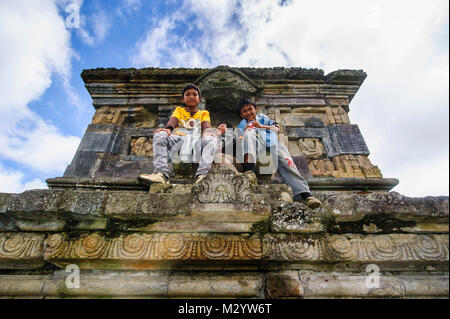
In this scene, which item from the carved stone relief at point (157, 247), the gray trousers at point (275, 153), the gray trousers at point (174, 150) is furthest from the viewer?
the gray trousers at point (275, 153)

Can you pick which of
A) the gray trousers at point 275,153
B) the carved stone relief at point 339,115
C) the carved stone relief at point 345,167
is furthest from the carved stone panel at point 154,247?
the carved stone relief at point 339,115

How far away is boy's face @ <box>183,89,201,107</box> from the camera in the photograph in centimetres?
386

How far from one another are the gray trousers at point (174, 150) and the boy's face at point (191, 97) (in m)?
0.71

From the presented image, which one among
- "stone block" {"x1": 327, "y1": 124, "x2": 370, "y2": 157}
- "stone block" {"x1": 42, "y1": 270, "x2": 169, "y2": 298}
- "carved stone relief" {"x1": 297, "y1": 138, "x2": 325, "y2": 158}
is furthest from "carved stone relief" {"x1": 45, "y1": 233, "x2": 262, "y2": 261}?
"stone block" {"x1": 327, "y1": 124, "x2": 370, "y2": 157}

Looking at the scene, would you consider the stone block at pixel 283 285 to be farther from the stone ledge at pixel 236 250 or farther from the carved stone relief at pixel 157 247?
the carved stone relief at pixel 157 247

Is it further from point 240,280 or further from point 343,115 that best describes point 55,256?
point 343,115

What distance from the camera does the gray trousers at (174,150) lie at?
118 inches

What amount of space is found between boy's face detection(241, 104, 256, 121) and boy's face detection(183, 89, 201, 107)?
0.79 meters

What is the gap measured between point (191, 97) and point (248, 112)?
3.14ft

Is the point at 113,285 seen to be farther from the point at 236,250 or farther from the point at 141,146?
the point at 141,146

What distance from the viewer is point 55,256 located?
6.70 ft

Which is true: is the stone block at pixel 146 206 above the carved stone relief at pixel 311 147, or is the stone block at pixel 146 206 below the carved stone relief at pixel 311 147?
below

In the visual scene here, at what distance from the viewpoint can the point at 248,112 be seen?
4.04 metres

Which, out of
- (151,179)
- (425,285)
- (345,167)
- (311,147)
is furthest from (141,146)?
(425,285)
